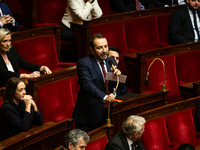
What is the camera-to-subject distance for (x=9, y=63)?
3.49 feet

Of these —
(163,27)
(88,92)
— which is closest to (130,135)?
(88,92)

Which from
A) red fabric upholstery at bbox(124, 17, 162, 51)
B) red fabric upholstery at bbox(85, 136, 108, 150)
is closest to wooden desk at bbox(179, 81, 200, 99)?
red fabric upholstery at bbox(124, 17, 162, 51)

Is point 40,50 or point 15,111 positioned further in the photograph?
point 40,50

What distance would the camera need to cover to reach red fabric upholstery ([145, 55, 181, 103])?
4.33 feet

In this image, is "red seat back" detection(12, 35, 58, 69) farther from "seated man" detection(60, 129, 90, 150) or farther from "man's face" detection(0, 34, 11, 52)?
"seated man" detection(60, 129, 90, 150)

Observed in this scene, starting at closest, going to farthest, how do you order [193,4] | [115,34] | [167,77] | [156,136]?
[156,136] < [167,77] < [115,34] < [193,4]

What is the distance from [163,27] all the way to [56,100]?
2.45ft

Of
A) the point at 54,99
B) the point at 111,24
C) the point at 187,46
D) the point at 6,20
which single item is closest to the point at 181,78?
the point at 187,46

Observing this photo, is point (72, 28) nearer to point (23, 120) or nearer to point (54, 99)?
point (54, 99)

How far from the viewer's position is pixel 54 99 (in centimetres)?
108

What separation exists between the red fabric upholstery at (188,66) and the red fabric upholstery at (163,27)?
0.23 meters

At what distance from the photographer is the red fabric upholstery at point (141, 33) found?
5.03ft

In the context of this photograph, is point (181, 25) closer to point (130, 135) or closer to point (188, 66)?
point (188, 66)

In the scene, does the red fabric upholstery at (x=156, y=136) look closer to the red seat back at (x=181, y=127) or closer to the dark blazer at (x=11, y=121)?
the red seat back at (x=181, y=127)
